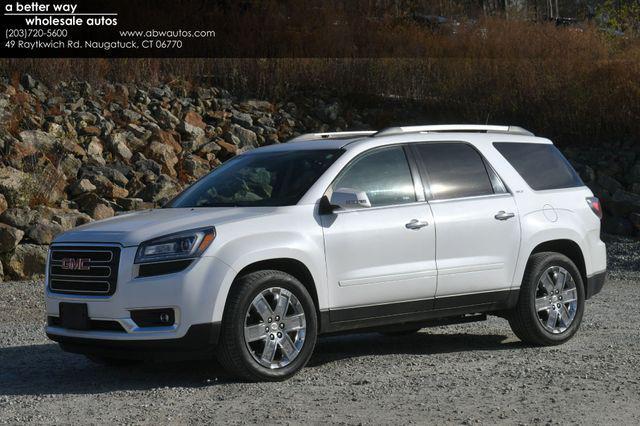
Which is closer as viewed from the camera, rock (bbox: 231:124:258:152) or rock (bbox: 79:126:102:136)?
rock (bbox: 79:126:102:136)

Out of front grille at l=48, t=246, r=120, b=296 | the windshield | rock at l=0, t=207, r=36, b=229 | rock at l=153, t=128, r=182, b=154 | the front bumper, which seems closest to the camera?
the front bumper

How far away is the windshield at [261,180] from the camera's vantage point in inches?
334

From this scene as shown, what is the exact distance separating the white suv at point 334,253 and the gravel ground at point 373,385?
30 cm

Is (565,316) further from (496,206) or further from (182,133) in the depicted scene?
(182,133)

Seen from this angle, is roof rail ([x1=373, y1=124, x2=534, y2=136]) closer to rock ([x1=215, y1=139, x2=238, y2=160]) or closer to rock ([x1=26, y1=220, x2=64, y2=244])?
rock ([x1=26, y1=220, x2=64, y2=244])

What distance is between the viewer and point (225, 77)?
25641 millimetres

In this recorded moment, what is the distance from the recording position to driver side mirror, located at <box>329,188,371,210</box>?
821 centimetres

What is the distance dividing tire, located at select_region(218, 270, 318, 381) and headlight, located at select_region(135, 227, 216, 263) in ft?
1.25

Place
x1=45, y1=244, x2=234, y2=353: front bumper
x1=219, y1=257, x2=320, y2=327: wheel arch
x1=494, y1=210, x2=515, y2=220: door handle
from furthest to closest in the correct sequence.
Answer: x1=494, y1=210, x2=515, y2=220: door handle < x1=219, y1=257, x2=320, y2=327: wheel arch < x1=45, y1=244, x2=234, y2=353: front bumper

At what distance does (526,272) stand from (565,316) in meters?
0.60

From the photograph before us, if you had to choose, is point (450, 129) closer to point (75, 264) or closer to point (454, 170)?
point (454, 170)

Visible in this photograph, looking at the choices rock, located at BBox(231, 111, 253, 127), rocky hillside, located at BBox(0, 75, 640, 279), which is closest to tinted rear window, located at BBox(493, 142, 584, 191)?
rocky hillside, located at BBox(0, 75, 640, 279)

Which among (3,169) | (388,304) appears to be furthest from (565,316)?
(3,169)

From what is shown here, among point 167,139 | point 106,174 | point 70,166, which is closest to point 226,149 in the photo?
point 167,139
